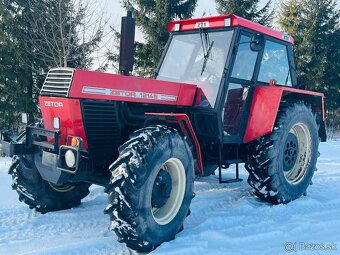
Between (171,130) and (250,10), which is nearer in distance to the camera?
(171,130)

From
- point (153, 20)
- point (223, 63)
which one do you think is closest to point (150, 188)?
point (223, 63)

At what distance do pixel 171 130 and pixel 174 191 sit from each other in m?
0.65

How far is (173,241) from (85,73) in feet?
6.08

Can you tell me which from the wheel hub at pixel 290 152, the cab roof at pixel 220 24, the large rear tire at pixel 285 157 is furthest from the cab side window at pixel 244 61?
the wheel hub at pixel 290 152

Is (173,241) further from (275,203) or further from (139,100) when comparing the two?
(275,203)

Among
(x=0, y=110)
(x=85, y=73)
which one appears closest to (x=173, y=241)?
(x=85, y=73)

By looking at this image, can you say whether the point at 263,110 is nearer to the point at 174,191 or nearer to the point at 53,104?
the point at 174,191

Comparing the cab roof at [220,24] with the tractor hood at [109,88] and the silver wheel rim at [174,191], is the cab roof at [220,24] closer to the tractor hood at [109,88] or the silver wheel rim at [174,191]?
the tractor hood at [109,88]

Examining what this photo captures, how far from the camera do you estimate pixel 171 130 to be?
364cm

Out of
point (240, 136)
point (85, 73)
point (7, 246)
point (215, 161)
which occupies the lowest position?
point (7, 246)

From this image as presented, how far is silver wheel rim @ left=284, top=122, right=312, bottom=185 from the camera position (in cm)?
531

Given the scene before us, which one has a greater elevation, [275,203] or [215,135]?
[215,135]

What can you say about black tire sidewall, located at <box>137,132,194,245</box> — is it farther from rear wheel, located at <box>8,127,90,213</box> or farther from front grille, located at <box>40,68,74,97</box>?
rear wheel, located at <box>8,127,90,213</box>

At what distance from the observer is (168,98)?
4.22 m
